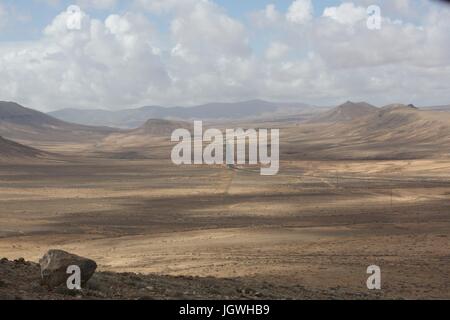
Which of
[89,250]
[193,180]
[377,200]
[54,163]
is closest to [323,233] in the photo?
[89,250]

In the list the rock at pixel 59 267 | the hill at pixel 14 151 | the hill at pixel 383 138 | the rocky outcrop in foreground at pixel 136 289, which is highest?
the hill at pixel 383 138

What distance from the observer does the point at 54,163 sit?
3615 inches

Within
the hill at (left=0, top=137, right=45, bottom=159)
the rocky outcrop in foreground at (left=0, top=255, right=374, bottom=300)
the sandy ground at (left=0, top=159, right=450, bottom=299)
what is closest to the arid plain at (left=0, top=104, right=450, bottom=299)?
the sandy ground at (left=0, top=159, right=450, bottom=299)

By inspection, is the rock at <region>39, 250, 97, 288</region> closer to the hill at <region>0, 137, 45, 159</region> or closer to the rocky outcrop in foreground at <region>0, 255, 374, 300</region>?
the rocky outcrop in foreground at <region>0, 255, 374, 300</region>

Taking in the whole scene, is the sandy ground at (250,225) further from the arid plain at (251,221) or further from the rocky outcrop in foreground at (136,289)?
the rocky outcrop in foreground at (136,289)

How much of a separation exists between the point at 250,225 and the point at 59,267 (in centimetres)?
2292

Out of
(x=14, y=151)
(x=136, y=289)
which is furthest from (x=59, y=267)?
(x=14, y=151)

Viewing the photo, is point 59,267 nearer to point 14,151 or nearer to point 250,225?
point 250,225

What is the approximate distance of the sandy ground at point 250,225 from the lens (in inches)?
728

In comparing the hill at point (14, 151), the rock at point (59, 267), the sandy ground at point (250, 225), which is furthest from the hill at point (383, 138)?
the rock at point (59, 267)

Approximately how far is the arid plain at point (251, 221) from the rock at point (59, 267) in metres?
4.29

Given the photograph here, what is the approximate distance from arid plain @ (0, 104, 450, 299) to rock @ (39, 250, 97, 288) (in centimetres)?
429

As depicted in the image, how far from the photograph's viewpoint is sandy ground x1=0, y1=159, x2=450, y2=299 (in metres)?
18.5

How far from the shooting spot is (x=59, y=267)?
9977mm
